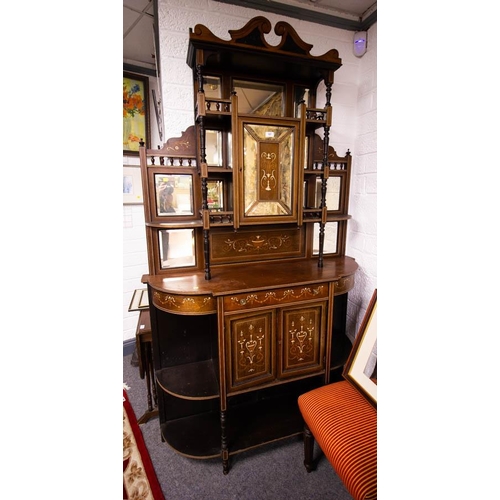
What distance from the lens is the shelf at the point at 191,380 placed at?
1.49m

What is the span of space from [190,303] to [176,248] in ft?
1.38

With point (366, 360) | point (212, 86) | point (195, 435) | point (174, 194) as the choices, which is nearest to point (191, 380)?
point (195, 435)

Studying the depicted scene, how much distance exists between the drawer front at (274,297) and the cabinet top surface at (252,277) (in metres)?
0.04

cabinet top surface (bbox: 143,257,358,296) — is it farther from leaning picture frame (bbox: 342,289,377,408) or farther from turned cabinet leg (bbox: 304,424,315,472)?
turned cabinet leg (bbox: 304,424,315,472)

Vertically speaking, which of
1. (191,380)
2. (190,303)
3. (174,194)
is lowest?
(191,380)

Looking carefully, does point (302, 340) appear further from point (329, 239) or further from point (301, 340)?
point (329, 239)

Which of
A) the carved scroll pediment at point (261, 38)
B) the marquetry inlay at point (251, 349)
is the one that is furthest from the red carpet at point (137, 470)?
the carved scroll pediment at point (261, 38)

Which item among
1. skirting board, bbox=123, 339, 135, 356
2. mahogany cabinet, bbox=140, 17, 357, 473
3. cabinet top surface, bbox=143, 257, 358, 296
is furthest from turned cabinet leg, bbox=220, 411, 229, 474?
skirting board, bbox=123, 339, 135, 356

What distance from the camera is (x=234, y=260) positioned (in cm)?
174

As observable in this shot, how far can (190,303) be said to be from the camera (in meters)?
1.36
